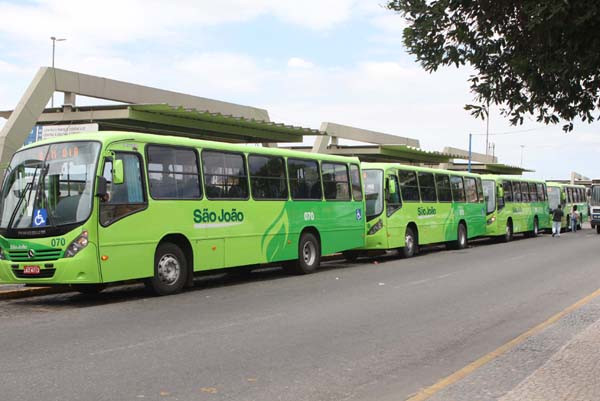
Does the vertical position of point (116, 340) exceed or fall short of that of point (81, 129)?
it falls short

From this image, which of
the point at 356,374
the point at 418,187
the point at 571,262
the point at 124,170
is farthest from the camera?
the point at 418,187

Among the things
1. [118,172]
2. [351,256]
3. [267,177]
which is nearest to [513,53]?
[118,172]

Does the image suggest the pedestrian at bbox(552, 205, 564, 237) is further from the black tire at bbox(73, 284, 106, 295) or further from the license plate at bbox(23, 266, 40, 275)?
the license plate at bbox(23, 266, 40, 275)

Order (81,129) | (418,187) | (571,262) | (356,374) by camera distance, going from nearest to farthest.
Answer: (356,374) → (571,262) → (81,129) → (418,187)

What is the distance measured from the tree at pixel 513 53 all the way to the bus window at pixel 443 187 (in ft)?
61.0

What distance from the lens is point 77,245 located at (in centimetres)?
1170

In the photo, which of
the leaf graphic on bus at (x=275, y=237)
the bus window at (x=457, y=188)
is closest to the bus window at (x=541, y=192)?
the bus window at (x=457, y=188)

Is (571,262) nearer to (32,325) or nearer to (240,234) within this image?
(240,234)

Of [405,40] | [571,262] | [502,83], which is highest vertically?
[405,40]

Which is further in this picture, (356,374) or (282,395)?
(356,374)

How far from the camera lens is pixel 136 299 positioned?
41.9 feet

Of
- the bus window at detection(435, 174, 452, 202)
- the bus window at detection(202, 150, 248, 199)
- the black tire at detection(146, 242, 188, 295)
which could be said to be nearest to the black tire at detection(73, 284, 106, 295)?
the black tire at detection(146, 242, 188, 295)

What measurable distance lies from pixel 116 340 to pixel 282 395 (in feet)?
10.4

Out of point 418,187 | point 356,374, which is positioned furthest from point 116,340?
point 418,187
